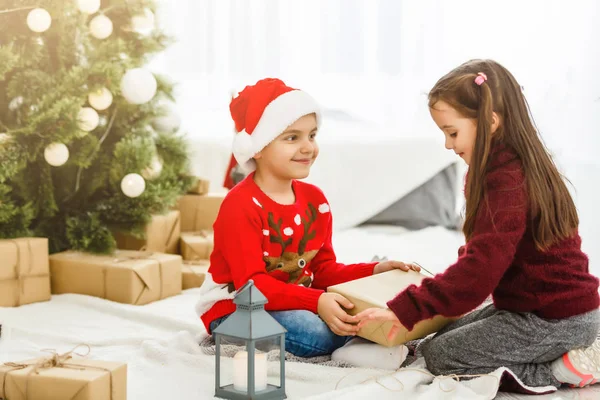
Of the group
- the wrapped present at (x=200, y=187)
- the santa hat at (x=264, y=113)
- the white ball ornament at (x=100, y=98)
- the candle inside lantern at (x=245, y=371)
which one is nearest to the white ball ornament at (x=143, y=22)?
the white ball ornament at (x=100, y=98)

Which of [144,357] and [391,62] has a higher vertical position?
[391,62]

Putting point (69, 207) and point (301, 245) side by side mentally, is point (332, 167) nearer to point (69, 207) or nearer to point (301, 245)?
point (69, 207)

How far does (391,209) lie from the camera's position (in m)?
3.24

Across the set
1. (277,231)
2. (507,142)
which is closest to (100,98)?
(277,231)

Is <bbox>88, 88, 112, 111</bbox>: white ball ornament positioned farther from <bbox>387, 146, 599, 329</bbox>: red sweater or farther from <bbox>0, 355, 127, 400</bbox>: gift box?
<bbox>387, 146, 599, 329</bbox>: red sweater

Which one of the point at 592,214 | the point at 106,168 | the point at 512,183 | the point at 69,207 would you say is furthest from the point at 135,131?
the point at 592,214

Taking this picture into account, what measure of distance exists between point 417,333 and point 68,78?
130 centimetres

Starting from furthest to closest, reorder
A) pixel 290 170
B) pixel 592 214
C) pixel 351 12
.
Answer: pixel 351 12, pixel 592 214, pixel 290 170

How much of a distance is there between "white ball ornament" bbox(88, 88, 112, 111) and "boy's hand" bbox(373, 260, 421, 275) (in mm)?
1015

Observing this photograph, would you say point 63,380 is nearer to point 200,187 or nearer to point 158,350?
A: point 158,350

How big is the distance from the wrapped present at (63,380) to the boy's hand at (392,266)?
2.30ft

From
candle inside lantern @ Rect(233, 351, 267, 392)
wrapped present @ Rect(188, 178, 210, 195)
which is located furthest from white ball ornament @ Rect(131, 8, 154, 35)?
Result: candle inside lantern @ Rect(233, 351, 267, 392)

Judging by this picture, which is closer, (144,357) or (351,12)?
(144,357)

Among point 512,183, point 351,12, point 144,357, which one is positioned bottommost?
point 144,357
